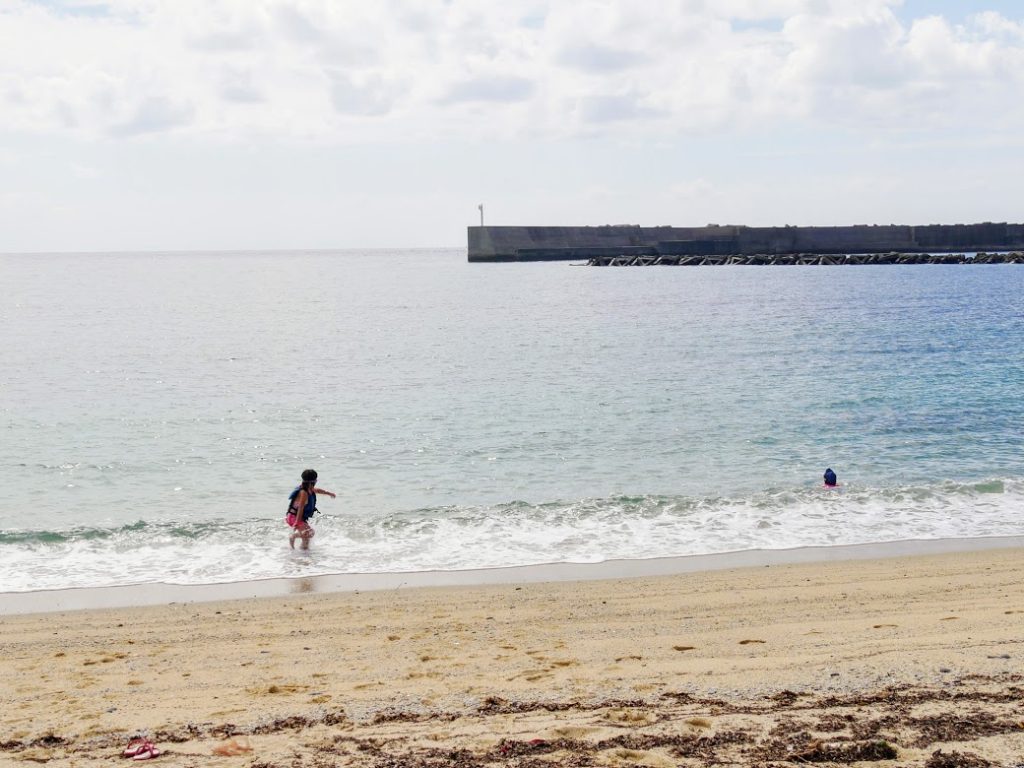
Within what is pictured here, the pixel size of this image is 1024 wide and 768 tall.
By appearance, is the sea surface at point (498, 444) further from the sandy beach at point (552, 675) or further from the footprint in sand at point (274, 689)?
the footprint in sand at point (274, 689)

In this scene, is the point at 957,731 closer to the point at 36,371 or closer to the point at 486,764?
the point at 486,764

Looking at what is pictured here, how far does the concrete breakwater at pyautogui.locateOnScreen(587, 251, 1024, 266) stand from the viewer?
315ft

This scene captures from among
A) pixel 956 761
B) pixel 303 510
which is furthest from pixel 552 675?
pixel 303 510

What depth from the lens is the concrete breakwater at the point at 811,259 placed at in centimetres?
9612

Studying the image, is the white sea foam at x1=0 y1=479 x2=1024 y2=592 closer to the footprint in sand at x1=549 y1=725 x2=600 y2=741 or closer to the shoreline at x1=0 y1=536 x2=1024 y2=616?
the shoreline at x1=0 y1=536 x2=1024 y2=616

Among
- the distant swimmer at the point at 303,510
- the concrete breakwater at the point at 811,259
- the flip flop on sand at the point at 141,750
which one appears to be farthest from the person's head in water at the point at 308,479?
the concrete breakwater at the point at 811,259

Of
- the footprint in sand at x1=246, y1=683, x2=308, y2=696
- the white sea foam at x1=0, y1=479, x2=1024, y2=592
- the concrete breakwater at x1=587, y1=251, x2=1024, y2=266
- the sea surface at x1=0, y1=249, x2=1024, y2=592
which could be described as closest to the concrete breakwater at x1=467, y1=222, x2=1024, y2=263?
the concrete breakwater at x1=587, y1=251, x2=1024, y2=266

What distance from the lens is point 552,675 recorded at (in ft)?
21.4

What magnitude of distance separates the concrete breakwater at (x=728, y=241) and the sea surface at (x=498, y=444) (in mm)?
73453

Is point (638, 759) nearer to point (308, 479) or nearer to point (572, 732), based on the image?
point (572, 732)

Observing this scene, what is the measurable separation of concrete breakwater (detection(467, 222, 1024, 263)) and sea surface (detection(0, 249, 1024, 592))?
7345 cm

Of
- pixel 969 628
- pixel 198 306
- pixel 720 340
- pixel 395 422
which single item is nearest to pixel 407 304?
pixel 198 306

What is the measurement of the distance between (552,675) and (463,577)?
150 inches

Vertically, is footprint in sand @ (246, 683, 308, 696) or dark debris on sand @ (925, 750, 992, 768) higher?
dark debris on sand @ (925, 750, 992, 768)
